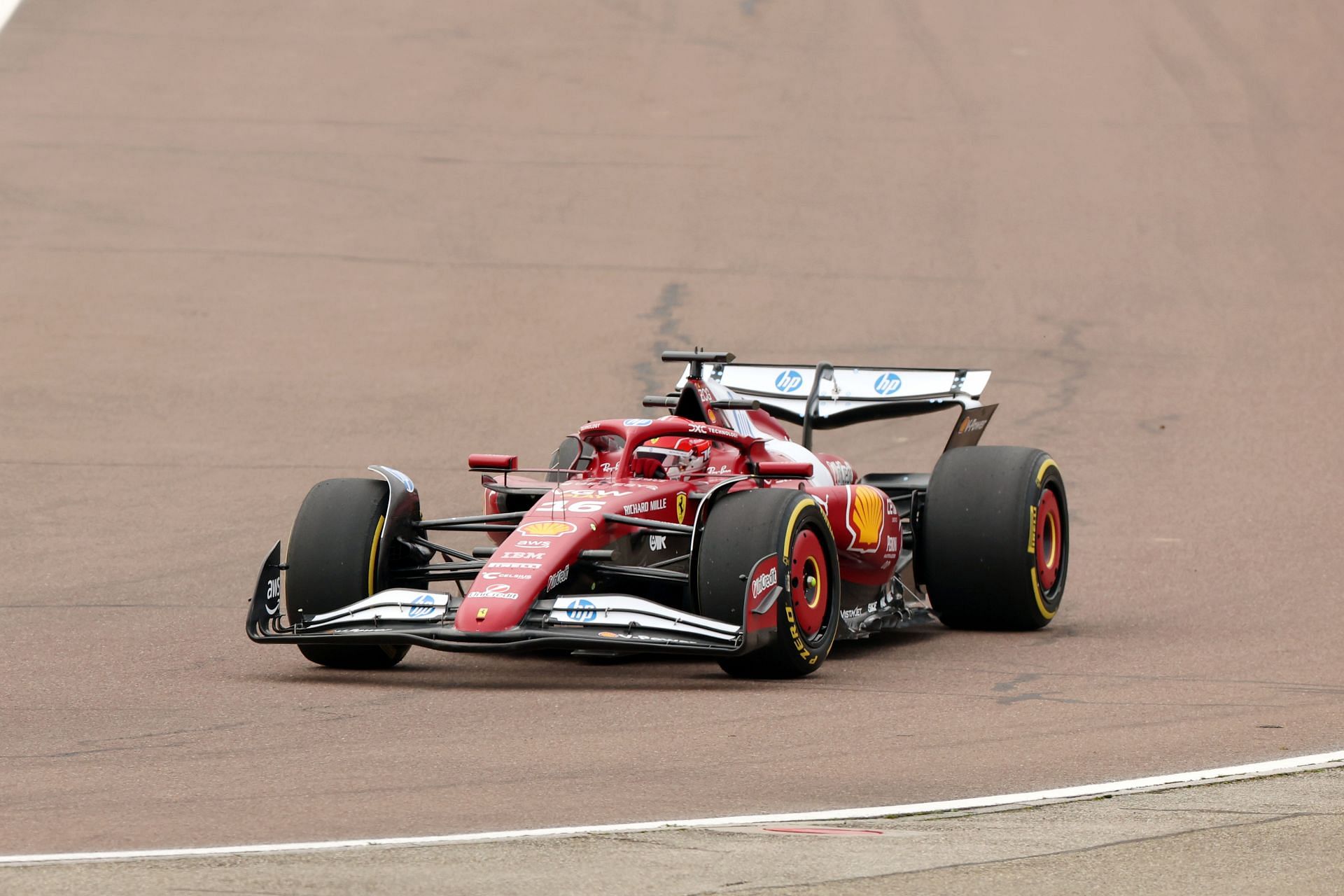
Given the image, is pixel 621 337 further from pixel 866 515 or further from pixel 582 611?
pixel 582 611

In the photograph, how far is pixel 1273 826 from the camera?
6539 mm

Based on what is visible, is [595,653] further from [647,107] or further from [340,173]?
[647,107]

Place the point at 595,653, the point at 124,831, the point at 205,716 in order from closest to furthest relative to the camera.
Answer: the point at 124,831, the point at 205,716, the point at 595,653

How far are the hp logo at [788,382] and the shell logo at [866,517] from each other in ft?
8.24

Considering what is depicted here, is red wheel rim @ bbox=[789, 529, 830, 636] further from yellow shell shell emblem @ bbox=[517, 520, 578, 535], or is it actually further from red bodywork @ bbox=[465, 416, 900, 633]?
yellow shell shell emblem @ bbox=[517, 520, 578, 535]

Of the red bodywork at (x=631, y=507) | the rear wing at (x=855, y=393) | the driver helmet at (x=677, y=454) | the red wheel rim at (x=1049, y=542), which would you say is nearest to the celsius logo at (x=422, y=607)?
the red bodywork at (x=631, y=507)

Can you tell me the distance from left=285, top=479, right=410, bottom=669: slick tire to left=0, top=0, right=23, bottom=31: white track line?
85.4 ft

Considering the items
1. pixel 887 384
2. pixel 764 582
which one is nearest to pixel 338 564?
pixel 764 582

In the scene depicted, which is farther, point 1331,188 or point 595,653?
point 1331,188

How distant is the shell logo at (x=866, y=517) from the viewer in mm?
11438

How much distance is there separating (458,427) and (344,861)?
15.2 m

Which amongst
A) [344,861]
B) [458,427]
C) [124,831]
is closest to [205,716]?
[124,831]

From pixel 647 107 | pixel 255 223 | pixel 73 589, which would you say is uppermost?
pixel 647 107

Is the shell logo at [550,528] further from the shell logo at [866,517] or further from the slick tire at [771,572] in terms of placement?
the shell logo at [866,517]
